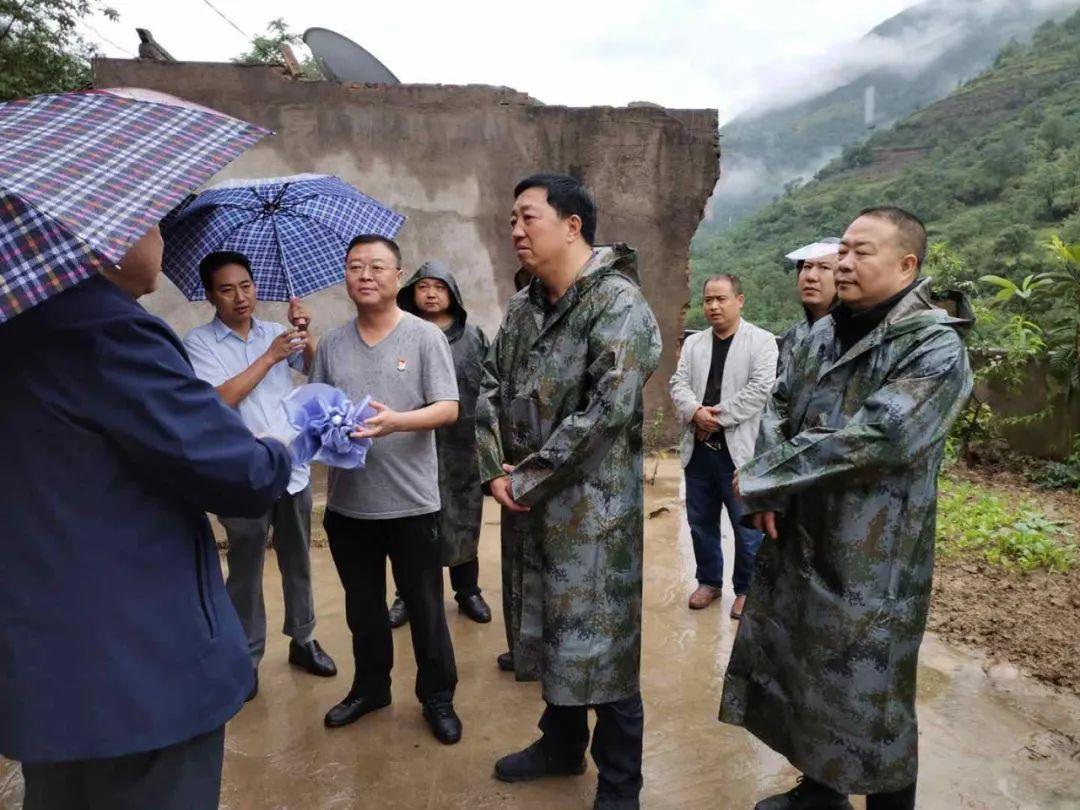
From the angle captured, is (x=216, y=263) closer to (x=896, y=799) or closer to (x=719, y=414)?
(x=719, y=414)

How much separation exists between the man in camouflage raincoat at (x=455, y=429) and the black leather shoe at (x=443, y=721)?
927 mm

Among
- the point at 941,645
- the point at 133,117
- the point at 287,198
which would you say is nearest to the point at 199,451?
the point at 133,117

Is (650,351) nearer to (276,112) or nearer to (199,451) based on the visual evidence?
(199,451)

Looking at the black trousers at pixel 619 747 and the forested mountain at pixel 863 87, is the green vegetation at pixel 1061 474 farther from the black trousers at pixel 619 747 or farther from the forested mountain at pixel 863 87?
the forested mountain at pixel 863 87

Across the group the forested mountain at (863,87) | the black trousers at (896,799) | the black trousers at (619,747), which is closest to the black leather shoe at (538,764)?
the black trousers at (619,747)

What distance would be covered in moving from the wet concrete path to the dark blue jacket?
1.48 meters

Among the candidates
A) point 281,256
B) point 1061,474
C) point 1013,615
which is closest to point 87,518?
point 281,256

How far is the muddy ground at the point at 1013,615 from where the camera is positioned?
11.6ft

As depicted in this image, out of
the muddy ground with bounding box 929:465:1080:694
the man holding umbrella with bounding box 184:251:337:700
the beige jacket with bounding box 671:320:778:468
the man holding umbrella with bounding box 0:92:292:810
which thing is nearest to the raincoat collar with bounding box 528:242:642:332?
the man holding umbrella with bounding box 184:251:337:700

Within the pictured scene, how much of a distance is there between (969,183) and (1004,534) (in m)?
27.4

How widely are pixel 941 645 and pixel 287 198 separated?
3.67m

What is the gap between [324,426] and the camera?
2.26 meters

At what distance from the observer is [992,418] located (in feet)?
23.1

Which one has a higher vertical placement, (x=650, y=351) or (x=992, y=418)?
(x=650, y=351)
